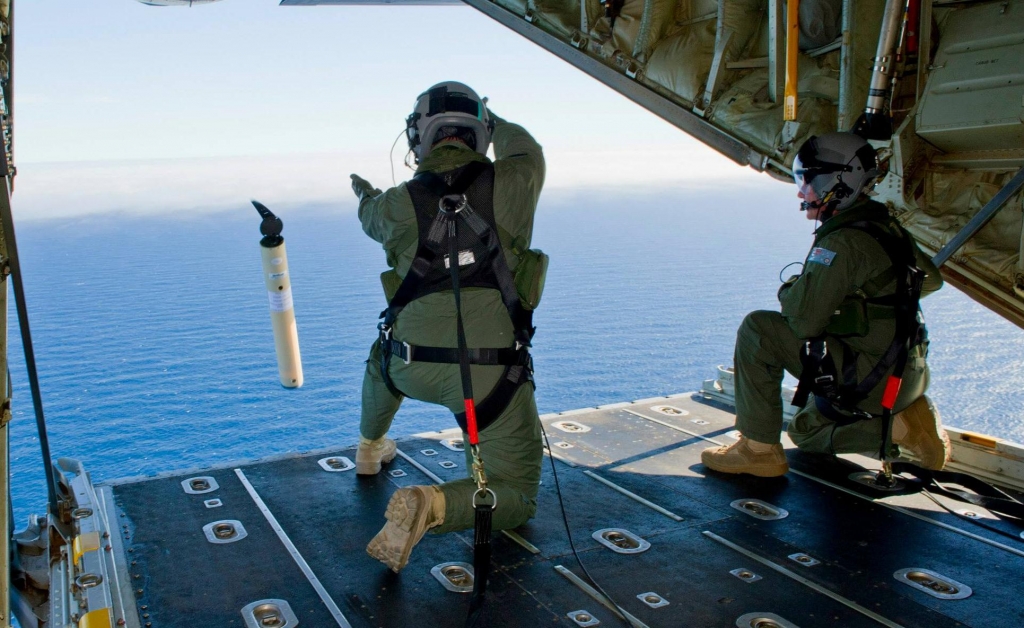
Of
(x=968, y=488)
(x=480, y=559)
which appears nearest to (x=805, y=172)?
(x=968, y=488)

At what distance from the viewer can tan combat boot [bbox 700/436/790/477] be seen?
360cm

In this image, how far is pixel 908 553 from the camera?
283 cm

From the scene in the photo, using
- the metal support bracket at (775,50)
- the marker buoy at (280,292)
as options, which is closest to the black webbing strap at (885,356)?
the metal support bracket at (775,50)

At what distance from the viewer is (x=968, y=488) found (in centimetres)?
338

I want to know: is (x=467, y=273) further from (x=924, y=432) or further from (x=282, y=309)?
(x=282, y=309)

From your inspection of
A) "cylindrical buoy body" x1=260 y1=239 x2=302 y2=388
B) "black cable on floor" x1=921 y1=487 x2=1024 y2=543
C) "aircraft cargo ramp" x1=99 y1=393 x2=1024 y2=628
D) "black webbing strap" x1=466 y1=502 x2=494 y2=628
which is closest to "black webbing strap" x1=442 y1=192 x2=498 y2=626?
"black webbing strap" x1=466 y1=502 x2=494 y2=628

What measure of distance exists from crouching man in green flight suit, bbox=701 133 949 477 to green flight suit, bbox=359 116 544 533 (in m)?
1.27

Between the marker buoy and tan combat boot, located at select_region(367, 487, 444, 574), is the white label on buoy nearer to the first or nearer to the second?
the marker buoy

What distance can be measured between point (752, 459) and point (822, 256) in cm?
96

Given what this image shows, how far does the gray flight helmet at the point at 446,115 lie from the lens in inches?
109

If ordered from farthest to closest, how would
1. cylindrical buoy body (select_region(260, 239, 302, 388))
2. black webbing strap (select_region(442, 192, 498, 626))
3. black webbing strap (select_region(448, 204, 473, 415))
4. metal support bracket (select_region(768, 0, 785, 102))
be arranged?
cylindrical buoy body (select_region(260, 239, 302, 388)), metal support bracket (select_region(768, 0, 785, 102)), black webbing strap (select_region(448, 204, 473, 415)), black webbing strap (select_region(442, 192, 498, 626))

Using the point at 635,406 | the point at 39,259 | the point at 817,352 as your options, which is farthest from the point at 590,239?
the point at 817,352

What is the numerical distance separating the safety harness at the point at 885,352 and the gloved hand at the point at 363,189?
1890 millimetres

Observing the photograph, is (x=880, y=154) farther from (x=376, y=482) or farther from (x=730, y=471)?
(x=376, y=482)
